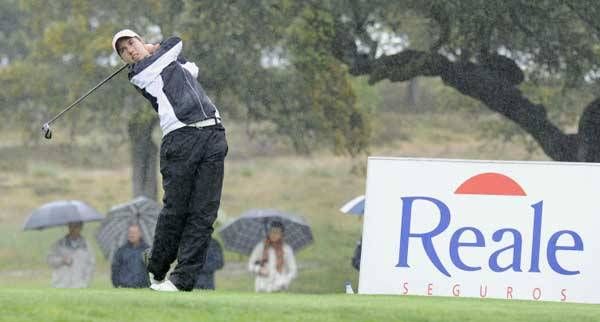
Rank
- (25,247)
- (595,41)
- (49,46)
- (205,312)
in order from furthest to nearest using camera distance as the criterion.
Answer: (25,247), (49,46), (595,41), (205,312)

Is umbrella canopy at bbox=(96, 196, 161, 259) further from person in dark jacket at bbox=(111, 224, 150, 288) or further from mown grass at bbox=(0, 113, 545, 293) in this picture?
mown grass at bbox=(0, 113, 545, 293)

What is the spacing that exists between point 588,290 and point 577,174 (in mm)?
822

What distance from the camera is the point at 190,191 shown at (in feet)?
33.9

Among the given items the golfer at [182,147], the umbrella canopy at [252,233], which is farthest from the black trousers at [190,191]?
the umbrella canopy at [252,233]

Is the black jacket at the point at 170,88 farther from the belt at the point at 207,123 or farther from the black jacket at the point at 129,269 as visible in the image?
the black jacket at the point at 129,269

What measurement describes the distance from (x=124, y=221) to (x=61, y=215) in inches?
35.1

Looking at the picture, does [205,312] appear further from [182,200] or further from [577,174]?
[577,174]

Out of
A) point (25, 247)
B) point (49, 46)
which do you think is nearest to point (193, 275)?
point (49, 46)

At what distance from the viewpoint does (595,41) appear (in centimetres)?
2323

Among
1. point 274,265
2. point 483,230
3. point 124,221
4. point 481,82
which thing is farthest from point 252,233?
point 483,230

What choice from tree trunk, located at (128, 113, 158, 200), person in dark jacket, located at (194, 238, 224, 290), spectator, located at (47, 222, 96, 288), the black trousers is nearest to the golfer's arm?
the black trousers

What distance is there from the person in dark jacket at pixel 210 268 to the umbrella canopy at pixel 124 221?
379cm

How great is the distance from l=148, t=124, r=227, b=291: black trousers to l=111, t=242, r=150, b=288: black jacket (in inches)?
279

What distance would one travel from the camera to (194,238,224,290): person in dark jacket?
17219 mm
